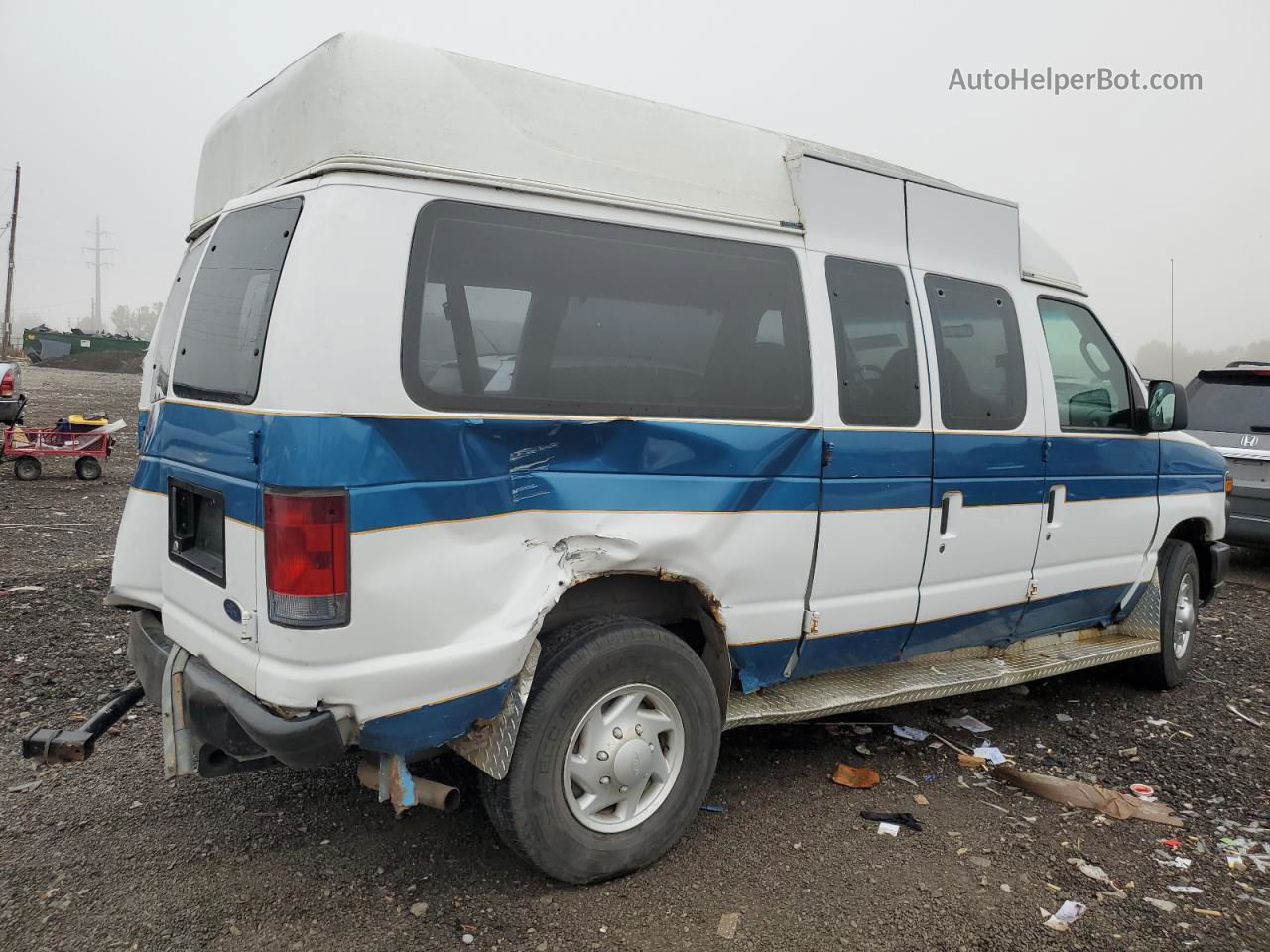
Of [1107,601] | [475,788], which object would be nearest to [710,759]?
[475,788]

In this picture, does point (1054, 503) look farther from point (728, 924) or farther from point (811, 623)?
point (728, 924)

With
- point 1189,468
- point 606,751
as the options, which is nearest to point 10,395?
point 606,751

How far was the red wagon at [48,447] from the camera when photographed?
11.5m

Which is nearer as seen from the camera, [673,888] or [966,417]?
[673,888]

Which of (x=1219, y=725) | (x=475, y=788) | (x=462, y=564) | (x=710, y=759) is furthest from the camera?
(x=1219, y=725)

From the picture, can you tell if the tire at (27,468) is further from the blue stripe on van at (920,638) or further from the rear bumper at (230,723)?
the blue stripe on van at (920,638)

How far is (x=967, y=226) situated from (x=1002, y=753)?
8.34 ft

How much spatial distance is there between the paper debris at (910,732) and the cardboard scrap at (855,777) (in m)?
0.52

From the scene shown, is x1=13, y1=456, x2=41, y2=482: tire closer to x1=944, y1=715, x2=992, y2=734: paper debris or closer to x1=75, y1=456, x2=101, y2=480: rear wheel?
x1=75, y1=456, x2=101, y2=480: rear wheel

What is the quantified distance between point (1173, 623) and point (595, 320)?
4.27 metres

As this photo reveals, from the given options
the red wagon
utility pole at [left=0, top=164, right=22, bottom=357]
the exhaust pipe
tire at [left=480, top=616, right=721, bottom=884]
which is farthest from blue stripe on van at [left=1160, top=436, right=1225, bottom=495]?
utility pole at [left=0, top=164, right=22, bottom=357]

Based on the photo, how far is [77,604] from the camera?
615 cm

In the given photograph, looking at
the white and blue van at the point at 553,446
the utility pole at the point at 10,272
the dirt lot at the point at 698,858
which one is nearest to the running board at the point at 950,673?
the white and blue van at the point at 553,446

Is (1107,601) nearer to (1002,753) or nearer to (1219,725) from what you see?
(1219,725)
